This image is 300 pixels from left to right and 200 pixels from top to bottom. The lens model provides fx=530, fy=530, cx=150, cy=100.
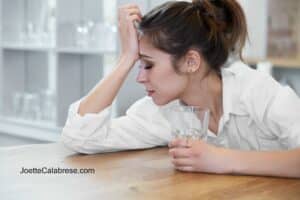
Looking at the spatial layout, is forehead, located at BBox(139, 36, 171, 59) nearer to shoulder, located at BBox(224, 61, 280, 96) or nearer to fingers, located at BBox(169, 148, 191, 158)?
shoulder, located at BBox(224, 61, 280, 96)

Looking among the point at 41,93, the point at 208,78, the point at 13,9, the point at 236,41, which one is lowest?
the point at 41,93

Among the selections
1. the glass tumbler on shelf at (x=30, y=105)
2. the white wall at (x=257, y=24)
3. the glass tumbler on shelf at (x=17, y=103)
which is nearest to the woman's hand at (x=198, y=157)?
the white wall at (x=257, y=24)

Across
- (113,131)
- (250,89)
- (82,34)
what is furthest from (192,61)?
(82,34)

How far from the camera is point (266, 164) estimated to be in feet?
3.85

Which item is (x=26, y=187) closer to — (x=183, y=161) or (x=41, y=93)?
(x=183, y=161)

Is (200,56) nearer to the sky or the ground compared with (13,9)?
nearer to the ground

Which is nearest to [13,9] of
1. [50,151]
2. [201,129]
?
[50,151]

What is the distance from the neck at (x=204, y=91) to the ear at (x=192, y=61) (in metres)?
0.04

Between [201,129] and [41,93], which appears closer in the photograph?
[201,129]

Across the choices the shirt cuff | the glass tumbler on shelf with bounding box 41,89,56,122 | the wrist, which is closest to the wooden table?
the wrist

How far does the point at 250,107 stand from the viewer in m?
1.35

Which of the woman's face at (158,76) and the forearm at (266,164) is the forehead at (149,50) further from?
the forearm at (266,164)

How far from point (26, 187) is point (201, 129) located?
45cm

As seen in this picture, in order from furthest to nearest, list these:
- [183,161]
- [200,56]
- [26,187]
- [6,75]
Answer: [6,75] → [200,56] → [183,161] → [26,187]
